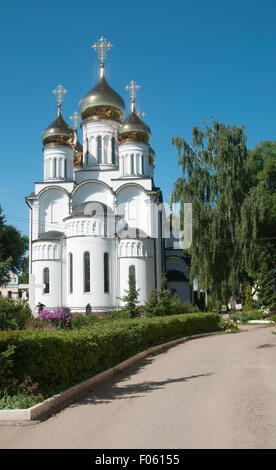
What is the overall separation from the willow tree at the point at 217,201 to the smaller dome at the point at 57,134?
8572mm

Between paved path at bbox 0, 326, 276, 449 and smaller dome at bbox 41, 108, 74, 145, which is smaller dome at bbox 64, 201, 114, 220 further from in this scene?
paved path at bbox 0, 326, 276, 449

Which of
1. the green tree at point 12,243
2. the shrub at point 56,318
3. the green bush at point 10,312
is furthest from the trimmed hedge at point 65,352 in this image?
the green tree at point 12,243

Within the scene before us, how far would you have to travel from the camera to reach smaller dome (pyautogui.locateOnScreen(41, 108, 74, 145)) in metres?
29.8

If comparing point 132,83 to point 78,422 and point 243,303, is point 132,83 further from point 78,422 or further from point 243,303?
point 78,422

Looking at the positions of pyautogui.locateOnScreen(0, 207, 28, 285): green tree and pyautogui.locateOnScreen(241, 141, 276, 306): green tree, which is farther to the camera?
pyautogui.locateOnScreen(0, 207, 28, 285): green tree

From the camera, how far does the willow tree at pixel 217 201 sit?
2344 cm

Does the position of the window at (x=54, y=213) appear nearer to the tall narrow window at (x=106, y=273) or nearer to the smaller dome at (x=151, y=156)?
the tall narrow window at (x=106, y=273)

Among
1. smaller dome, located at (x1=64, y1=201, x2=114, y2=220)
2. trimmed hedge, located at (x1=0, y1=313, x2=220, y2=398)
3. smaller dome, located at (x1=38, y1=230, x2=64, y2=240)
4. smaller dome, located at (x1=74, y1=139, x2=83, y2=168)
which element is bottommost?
trimmed hedge, located at (x1=0, y1=313, x2=220, y2=398)

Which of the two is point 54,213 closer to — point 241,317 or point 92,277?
point 92,277

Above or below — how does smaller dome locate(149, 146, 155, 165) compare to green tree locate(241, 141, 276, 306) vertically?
above

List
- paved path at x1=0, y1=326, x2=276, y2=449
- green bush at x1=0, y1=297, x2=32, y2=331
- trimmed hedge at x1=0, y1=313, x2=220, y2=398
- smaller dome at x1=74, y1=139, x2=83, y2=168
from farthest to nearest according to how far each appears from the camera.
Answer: smaller dome at x1=74, y1=139, x2=83, y2=168
green bush at x1=0, y1=297, x2=32, y2=331
trimmed hedge at x1=0, y1=313, x2=220, y2=398
paved path at x1=0, y1=326, x2=276, y2=449

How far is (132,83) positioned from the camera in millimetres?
32562

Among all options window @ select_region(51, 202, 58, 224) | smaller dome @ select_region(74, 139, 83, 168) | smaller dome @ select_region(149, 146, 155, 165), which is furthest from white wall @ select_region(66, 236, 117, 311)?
smaller dome @ select_region(149, 146, 155, 165)

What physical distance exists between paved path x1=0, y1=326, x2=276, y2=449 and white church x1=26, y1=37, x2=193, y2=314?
15.8 m
